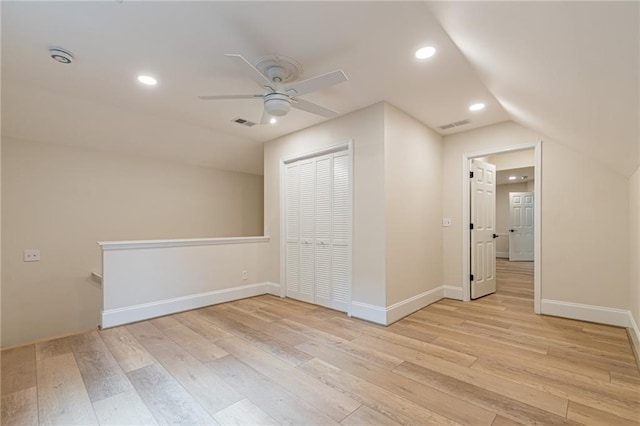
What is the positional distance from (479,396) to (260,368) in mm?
1531

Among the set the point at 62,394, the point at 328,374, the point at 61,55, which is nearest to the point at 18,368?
the point at 62,394

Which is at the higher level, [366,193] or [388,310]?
[366,193]

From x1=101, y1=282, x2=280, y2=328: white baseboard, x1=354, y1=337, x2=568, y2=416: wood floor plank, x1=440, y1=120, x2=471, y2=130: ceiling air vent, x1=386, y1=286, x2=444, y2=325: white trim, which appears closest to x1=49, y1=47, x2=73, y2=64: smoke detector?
x1=101, y1=282, x2=280, y2=328: white baseboard

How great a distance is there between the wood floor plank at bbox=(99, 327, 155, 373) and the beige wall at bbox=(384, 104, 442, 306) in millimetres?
2389

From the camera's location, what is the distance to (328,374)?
2201 mm

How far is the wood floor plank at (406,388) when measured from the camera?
1.72 meters

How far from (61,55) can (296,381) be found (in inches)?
123

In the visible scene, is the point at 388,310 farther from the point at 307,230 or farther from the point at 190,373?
the point at 190,373

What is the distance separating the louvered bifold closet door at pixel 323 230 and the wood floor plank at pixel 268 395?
176 cm

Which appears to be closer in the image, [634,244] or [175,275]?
[634,244]

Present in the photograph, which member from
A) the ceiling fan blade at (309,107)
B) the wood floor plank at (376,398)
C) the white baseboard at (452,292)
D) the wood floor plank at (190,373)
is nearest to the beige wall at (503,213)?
the white baseboard at (452,292)

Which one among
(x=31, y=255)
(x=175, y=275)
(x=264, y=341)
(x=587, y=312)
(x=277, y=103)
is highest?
(x=277, y=103)

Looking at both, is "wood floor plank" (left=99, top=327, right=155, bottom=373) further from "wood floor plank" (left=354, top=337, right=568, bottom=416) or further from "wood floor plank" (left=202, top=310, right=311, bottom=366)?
"wood floor plank" (left=354, top=337, right=568, bottom=416)

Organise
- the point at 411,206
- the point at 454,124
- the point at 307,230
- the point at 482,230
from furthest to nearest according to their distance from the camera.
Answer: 1. the point at 482,230
2. the point at 307,230
3. the point at 454,124
4. the point at 411,206
